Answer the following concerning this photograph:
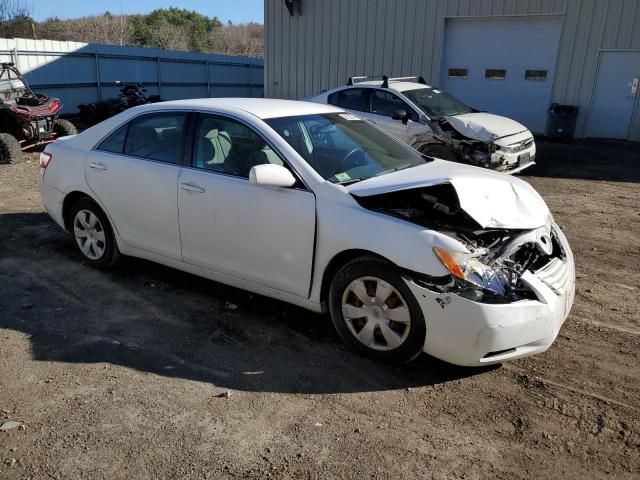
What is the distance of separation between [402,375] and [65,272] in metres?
3.41

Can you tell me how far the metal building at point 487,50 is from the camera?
47.1ft

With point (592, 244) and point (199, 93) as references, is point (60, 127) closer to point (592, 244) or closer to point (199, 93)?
point (592, 244)

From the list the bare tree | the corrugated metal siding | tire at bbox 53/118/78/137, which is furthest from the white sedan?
the bare tree

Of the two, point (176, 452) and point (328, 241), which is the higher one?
point (328, 241)

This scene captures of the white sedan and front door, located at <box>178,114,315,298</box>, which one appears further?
front door, located at <box>178,114,315,298</box>

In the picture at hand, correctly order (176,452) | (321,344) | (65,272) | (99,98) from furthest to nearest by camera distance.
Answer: (99,98)
(65,272)
(321,344)
(176,452)

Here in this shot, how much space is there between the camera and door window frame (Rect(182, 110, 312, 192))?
12.4 ft

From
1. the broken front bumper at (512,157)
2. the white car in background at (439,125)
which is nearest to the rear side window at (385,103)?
the white car in background at (439,125)

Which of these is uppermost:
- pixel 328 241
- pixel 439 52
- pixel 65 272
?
pixel 439 52

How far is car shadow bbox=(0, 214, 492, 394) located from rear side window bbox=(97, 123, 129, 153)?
3.65 ft

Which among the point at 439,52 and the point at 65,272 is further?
the point at 439,52

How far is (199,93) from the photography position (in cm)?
2350

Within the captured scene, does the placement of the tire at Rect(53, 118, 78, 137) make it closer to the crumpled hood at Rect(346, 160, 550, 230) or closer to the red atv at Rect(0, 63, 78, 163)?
the red atv at Rect(0, 63, 78, 163)

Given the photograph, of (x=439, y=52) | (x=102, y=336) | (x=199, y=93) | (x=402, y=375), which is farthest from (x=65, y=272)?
(x=199, y=93)
